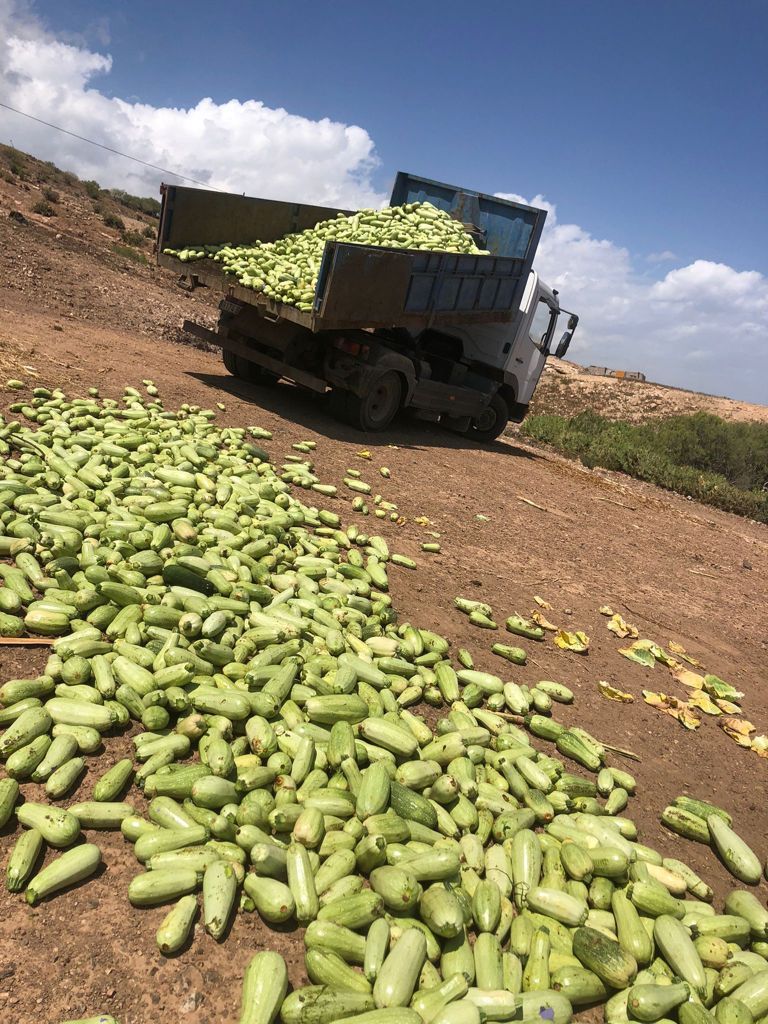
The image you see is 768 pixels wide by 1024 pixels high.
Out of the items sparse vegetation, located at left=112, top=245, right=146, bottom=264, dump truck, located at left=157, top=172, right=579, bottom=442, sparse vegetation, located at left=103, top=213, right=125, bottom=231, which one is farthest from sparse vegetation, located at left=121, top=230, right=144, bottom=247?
dump truck, located at left=157, top=172, right=579, bottom=442

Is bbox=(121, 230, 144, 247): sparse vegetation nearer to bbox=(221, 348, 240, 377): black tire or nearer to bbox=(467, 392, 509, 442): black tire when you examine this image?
bbox=(221, 348, 240, 377): black tire

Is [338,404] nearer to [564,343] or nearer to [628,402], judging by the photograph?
[564,343]

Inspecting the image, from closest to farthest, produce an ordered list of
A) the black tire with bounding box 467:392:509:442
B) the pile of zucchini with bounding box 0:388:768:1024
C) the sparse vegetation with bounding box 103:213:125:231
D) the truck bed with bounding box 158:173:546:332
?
1. the pile of zucchini with bounding box 0:388:768:1024
2. the truck bed with bounding box 158:173:546:332
3. the black tire with bounding box 467:392:509:442
4. the sparse vegetation with bounding box 103:213:125:231

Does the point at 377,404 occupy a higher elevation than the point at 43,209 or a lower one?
lower

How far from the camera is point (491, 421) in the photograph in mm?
15531

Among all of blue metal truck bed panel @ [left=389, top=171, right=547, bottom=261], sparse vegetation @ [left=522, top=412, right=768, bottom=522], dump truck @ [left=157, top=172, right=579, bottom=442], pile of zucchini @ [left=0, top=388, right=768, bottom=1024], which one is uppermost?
blue metal truck bed panel @ [left=389, top=171, right=547, bottom=261]

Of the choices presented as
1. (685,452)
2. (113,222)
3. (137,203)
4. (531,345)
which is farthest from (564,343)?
(137,203)

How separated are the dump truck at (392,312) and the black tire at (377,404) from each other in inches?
0.9

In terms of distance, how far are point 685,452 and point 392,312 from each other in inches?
703

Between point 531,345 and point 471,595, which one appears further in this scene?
point 531,345

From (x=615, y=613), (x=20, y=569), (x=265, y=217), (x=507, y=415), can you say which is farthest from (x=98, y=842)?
(x=507, y=415)

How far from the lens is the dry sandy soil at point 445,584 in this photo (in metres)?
2.66

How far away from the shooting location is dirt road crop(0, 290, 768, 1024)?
2641 mm

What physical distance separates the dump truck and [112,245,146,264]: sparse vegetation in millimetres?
12286
